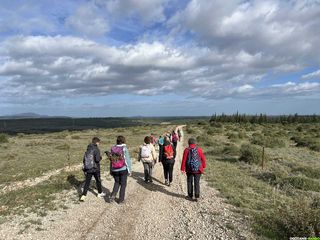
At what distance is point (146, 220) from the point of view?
303 inches

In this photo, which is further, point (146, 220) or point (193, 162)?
point (193, 162)

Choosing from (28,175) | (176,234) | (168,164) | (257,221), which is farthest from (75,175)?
(257,221)

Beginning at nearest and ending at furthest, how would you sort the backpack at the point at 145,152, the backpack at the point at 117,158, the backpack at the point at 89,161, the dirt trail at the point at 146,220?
the dirt trail at the point at 146,220
the backpack at the point at 117,158
the backpack at the point at 89,161
the backpack at the point at 145,152

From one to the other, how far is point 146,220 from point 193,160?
238cm

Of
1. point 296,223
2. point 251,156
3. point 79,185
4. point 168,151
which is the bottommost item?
point 79,185

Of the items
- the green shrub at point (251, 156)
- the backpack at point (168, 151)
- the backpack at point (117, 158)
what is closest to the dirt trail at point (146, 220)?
the backpack at point (117, 158)

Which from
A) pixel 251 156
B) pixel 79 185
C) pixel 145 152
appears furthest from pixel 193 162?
pixel 251 156

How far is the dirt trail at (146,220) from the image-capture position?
6852mm

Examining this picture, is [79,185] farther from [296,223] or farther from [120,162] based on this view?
[296,223]

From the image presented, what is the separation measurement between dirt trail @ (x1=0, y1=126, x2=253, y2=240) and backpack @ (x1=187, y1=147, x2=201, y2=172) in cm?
110

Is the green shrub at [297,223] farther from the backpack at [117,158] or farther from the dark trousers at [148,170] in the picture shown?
the dark trousers at [148,170]

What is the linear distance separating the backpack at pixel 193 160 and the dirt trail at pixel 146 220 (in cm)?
110

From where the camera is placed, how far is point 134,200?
31.0 ft

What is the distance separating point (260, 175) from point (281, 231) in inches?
317
